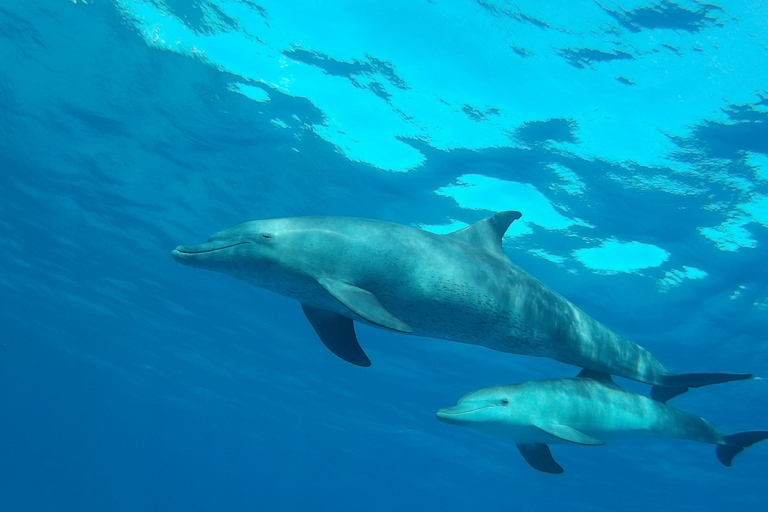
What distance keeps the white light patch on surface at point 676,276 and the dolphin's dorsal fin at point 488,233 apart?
9036 mm

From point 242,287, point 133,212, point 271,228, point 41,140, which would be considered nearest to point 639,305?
point 271,228

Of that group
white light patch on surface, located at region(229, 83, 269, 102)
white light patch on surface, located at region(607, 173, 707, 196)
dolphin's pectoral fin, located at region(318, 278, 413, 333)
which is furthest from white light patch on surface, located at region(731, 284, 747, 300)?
white light patch on surface, located at region(229, 83, 269, 102)

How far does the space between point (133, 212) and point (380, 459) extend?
3775cm

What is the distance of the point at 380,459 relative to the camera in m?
47.6

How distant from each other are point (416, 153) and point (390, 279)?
24.7 feet

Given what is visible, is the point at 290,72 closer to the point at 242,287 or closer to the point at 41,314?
the point at 242,287

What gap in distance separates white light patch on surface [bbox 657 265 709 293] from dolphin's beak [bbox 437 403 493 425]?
976cm

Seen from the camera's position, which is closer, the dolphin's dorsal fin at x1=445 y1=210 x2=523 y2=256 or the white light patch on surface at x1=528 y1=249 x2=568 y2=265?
the dolphin's dorsal fin at x1=445 y1=210 x2=523 y2=256

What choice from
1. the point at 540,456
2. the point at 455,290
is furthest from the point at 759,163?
the point at 455,290

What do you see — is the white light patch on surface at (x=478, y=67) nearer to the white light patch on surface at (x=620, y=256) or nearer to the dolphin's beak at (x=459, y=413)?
the white light patch on surface at (x=620, y=256)

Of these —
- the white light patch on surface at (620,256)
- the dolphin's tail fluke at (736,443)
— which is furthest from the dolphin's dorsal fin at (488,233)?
the white light patch on surface at (620,256)

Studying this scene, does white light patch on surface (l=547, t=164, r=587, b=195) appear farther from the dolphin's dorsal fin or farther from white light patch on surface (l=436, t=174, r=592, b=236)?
the dolphin's dorsal fin

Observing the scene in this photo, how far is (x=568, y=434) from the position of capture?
591 centimetres

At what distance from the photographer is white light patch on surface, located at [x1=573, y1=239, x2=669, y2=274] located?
502 inches
